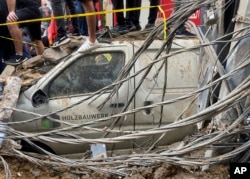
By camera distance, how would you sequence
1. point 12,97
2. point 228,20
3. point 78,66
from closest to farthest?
1. point 228,20
2. point 12,97
3. point 78,66

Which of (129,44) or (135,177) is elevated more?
(129,44)

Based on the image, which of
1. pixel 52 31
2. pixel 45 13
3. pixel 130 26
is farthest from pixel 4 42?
pixel 45 13

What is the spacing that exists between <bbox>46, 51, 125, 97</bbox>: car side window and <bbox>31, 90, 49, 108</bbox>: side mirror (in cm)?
7

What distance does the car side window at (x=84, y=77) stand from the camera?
594 centimetres

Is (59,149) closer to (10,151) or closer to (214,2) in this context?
(10,151)

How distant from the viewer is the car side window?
19.5 feet

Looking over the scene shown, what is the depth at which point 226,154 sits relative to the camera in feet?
11.0

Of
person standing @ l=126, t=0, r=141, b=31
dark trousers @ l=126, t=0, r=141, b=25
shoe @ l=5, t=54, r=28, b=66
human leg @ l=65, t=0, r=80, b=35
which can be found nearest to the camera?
shoe @ l=5, t=54, r=28, b=66

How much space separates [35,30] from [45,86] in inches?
82.5

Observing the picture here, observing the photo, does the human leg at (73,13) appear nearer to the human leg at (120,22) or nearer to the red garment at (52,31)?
the human leg at (120,22)

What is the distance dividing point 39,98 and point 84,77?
24.3 inches

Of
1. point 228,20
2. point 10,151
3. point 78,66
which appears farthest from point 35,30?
point 228,20

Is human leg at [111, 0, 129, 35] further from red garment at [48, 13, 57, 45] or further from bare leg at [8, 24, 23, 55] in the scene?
red garment at [48, 13, 57, 45]

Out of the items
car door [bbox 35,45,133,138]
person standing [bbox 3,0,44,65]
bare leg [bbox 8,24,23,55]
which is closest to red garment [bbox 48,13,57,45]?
person standing [bbox 3,0,44,65]
